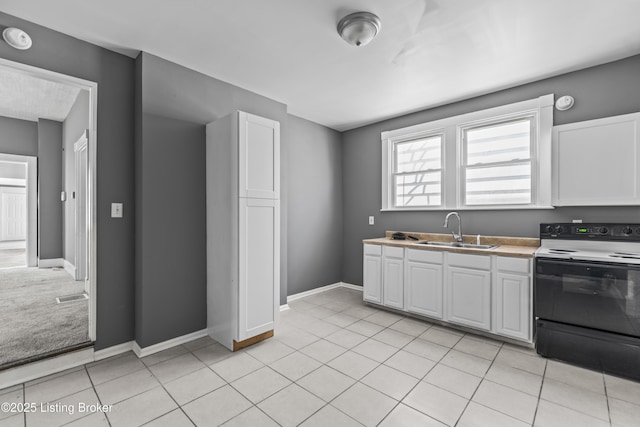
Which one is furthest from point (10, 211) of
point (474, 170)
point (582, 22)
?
point (582, 22)

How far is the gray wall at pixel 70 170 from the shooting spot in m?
4.27

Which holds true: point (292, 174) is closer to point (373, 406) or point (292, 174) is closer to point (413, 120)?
point (413, 120)

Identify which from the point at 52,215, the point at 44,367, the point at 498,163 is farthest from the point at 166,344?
the point at 52,215

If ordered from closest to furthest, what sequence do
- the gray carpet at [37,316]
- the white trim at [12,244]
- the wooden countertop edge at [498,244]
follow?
the gray carpet at [37,316]
the wooden countertop edge at [498,244]
the white trim at [12,244]

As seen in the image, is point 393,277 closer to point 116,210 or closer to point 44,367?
point 116,210

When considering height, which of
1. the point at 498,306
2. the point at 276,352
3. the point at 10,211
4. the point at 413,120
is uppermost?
the point at 413,120

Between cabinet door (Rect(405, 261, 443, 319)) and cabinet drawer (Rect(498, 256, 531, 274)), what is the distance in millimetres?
581

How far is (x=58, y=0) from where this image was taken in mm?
1888

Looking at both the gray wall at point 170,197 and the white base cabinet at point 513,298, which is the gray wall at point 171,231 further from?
the white base cabinet at point 513,298

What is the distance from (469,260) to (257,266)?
210 centimetres

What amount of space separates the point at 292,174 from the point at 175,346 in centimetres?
250

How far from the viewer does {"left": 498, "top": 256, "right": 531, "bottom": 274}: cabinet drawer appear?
255 cm

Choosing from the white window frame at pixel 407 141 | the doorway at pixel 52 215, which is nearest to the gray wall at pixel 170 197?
the doorway at pixel 52 215

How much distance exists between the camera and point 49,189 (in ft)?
17.3
